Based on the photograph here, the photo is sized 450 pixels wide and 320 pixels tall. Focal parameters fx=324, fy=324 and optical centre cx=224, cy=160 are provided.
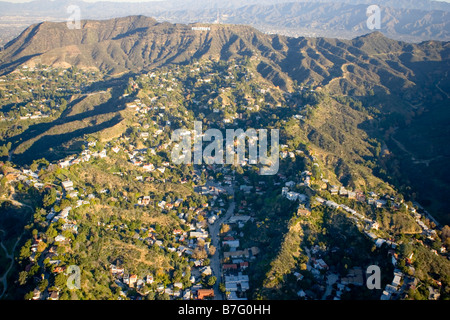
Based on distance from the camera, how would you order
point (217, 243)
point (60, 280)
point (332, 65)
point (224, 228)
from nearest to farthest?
point (60, 280) → point (217, 243) → point (224, 228) → point (332, 65)

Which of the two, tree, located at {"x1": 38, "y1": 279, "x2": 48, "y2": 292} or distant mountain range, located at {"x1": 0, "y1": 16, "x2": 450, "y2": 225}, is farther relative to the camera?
distant mountain range, located at {"x1": 0, "y1": 16, "x2": 450, "y2": 225}

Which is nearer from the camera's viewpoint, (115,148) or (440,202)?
(440,202)

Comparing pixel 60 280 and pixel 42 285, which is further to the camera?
pixel 60 280

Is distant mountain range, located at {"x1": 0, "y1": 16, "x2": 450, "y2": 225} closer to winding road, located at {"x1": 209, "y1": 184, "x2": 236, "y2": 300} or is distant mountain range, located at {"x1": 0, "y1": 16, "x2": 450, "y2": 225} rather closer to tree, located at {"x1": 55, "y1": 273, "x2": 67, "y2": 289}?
winding road, located at {"x1": 209, "y1": 184, "x2": 236, "y2": 300}

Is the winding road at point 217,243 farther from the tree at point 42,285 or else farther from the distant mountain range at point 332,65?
the distant mountain range at point 332,65

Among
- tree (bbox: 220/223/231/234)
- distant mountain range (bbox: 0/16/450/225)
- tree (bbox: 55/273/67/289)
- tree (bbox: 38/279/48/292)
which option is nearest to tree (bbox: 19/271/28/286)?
tree (bbox: 38/279/48/292)

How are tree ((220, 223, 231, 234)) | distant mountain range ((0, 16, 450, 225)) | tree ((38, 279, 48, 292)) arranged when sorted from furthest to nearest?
distant mountain range ((0, 16, 450, 225)) < tree ((220, 223, 231, 234)) < tree ((38, 279, 48, 292))

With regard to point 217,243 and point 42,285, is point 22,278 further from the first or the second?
point 217,243

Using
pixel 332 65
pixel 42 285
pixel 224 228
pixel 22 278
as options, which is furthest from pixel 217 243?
pixel 332 65

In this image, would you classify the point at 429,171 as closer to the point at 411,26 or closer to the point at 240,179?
the point at 240,179

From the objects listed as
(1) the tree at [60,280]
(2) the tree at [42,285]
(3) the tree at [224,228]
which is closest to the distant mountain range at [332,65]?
(3) the tree at [224,228]

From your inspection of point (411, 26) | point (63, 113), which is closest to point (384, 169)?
Answer: point (63, 113)
